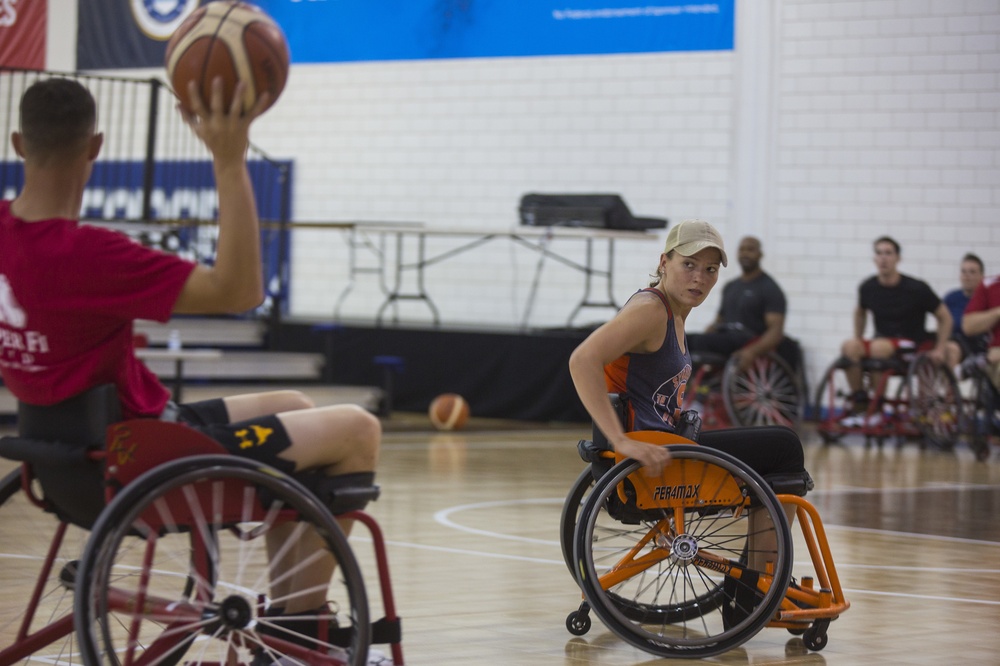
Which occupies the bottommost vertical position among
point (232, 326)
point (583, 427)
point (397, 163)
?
point (583, 427)

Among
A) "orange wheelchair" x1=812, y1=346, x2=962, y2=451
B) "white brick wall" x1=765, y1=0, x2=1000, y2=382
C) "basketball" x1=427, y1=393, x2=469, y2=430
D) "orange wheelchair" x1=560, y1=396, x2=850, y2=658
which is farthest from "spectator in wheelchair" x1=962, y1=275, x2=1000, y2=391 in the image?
"orange wheelchair" x1=560, y1=396, x2=850, y2=658

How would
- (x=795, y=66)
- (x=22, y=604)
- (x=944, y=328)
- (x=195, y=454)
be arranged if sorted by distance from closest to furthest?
(x=195, y=454) < (x=22, y=604) < (x=944, y=328) < (x=795, y=66)

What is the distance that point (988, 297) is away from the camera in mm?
9000

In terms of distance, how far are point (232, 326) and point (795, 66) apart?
480 centimetres

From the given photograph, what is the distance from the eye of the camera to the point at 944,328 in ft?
31.1

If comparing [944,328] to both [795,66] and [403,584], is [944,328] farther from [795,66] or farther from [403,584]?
[403,584]

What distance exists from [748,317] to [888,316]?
94 centimetres

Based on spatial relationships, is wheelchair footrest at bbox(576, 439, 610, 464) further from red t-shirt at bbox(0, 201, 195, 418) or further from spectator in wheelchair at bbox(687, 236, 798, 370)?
spectator in wheelchair at bbox(687, 236, 798, 370)

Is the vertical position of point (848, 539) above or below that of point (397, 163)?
below

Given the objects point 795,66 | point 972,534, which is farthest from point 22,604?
point 795,66

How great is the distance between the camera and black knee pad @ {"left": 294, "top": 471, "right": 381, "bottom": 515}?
8.82 feet

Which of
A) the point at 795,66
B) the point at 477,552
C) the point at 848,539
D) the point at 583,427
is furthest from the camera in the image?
the point at 795,66

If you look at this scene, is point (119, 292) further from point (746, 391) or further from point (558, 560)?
point (746, 391)

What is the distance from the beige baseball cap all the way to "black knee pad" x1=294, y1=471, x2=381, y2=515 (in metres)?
1.18
